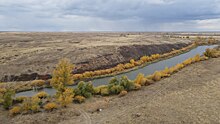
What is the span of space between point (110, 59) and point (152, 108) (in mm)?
34555

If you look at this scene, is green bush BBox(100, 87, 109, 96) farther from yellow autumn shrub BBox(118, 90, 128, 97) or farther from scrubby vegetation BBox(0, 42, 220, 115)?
yellow autumn shrub BBox(118, 90, 128, 97)

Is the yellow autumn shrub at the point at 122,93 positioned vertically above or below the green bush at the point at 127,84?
below

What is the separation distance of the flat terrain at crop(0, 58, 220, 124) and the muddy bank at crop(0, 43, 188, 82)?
16600mm

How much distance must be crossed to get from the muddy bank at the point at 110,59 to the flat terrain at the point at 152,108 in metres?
16.6

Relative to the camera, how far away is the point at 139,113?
24672 millimetres

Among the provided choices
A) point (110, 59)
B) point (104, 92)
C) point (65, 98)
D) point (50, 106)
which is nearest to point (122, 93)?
point (104, 92)

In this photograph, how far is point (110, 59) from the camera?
2355 inches

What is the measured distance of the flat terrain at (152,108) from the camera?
2340cm

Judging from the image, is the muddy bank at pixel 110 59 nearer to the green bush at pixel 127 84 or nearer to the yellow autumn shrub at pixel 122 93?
the green bush at pixel 127 84

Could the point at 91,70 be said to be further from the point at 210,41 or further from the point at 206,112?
the point at 210,41

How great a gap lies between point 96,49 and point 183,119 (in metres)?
48.1

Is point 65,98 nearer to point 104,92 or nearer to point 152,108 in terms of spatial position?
point 104,92

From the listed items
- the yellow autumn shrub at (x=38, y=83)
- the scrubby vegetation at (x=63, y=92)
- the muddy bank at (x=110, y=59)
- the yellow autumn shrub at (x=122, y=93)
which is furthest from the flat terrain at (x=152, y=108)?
the muddy bank at (x=110, y=59)

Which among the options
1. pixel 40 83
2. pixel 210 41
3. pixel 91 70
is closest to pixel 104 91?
pixel 40 83
